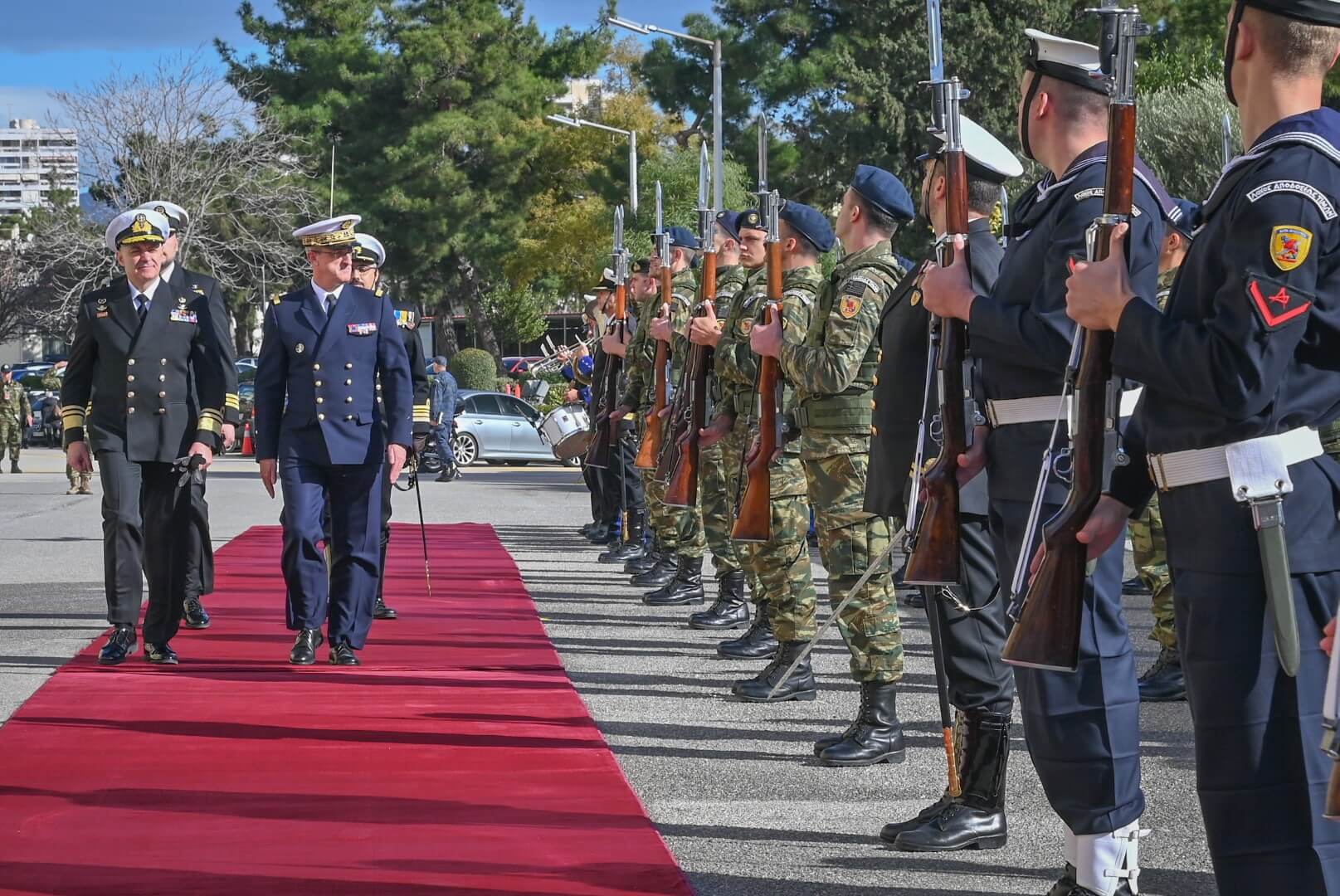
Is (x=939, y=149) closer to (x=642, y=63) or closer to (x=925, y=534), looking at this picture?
(x=925, y=534)

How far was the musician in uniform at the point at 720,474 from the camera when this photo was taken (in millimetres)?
8648

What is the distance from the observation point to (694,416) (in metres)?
8.88

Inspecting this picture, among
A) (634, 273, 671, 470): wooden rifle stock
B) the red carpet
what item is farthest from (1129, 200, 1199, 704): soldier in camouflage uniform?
(634, 273, 671, 470): wooden rifle stock

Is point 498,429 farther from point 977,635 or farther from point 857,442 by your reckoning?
point 977,635

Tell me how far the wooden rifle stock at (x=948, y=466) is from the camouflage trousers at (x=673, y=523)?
5833mm

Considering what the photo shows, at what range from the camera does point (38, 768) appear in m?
6.02

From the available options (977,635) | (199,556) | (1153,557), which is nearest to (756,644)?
(1153,557)

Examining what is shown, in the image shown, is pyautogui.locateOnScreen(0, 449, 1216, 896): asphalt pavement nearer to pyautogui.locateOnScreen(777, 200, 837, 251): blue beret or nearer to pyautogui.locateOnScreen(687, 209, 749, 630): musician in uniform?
pyautogui.locateOnScreen(687, 209, 749, 630): musician in uniform

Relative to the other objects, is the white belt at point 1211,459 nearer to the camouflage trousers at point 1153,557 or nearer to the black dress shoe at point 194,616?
the camouflage trousers at point 1153,557

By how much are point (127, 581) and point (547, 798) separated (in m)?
3.33

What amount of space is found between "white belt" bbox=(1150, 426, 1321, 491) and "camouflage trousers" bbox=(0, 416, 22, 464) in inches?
1032

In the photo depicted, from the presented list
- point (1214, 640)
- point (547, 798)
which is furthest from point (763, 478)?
point (1214, 640)

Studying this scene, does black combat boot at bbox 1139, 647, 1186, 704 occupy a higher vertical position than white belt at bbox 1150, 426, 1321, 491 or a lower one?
lower

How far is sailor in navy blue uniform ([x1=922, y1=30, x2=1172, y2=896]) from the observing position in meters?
4.12
